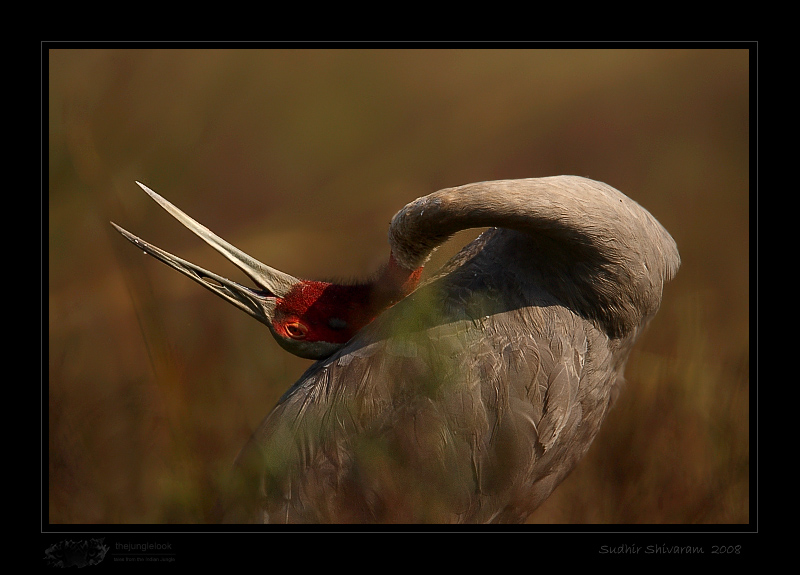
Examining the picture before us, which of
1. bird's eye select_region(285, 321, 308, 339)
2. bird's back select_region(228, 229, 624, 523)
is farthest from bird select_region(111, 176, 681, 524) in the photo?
bird's eye select_region(285, 321, 308, 339)

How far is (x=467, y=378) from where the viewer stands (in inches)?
79.7

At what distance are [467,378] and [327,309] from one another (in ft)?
2.17

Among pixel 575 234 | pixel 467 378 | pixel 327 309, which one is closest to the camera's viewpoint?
pixel 575 234

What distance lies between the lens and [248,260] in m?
2.36

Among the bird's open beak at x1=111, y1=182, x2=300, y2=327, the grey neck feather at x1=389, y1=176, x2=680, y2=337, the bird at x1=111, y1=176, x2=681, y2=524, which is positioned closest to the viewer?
the grey neck feather at x1=389, y1=176, x2=680, y2=337

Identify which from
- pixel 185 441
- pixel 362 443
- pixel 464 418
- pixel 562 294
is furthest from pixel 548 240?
pixel 185 441

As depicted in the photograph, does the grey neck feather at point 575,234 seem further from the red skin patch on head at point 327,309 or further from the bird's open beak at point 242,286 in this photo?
the bird's open beak at point 242,286

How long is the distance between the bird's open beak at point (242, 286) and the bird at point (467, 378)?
0.36ft

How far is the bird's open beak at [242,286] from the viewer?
7.54 ft

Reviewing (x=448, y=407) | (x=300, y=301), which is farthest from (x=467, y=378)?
(x=300, y=301)

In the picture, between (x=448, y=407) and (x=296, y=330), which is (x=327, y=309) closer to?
(x=296, y=330)

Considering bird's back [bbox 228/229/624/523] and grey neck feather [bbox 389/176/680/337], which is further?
bird's back [bbox 228/229/624/523]

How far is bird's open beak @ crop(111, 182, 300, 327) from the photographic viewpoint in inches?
90.4

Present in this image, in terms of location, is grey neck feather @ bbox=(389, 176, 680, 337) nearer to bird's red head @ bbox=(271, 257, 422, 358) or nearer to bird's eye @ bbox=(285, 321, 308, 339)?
bird's red head @ bbox=(271, 257, 422, 358)
